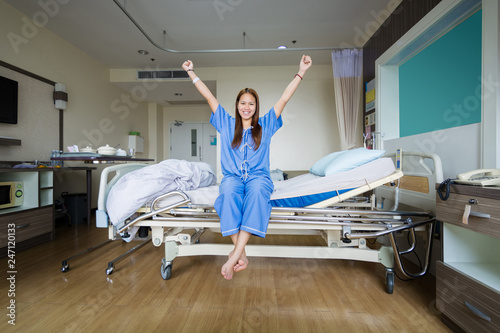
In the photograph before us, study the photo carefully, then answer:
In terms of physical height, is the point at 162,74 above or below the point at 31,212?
above

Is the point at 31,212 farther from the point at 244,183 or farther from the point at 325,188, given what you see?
the point at 325,188

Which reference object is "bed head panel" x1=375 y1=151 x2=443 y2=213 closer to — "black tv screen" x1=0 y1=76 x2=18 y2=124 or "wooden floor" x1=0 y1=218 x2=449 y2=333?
"wooden floor" x1=0 y1=218 x2=449 y2=333

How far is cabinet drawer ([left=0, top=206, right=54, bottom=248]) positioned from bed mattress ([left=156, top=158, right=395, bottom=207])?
170 centimetres

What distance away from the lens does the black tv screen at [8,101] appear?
8.82ft

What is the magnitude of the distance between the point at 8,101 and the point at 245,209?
125 inches

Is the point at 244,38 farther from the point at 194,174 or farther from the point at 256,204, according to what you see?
the point at 256,204

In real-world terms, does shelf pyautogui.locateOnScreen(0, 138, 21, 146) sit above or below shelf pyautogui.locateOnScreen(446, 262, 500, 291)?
above

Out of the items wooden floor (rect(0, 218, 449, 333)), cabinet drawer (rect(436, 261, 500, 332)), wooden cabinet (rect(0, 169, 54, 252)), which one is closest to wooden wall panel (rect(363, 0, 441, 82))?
cabinet drawer (rect(436, 261, 500, 332))

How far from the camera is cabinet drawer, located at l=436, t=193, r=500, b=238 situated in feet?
3.30

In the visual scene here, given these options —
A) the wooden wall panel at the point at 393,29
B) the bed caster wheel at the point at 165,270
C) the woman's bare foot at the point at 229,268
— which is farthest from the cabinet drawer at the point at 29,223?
the wooden wall panel at the point at 393,29

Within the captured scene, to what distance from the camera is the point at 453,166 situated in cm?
175

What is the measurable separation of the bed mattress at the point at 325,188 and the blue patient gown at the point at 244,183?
133 mm

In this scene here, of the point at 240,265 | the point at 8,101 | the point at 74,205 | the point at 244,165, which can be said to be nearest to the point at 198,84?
the point at 244,165

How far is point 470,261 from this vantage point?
4.20 ft
